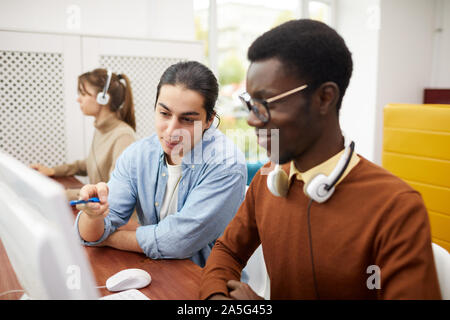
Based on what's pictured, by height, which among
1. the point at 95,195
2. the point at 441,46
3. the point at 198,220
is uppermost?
the point at 441,46

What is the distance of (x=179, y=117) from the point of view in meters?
1.34

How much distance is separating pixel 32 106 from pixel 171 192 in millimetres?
1318

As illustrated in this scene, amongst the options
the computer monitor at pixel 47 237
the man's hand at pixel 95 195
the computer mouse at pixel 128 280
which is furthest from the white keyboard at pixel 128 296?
the computer monitor at pixel 47 237

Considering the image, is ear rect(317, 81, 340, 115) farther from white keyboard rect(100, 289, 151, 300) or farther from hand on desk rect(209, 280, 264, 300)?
white keyboard rect(100, 289, 151, 300)

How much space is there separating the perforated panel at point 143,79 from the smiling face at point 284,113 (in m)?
1.82

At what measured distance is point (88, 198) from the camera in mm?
1113

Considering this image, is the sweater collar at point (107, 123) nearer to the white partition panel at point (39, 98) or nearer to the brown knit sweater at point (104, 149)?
the brown knit sweater at point (104, 149)

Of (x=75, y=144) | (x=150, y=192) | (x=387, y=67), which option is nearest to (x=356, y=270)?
(x=150, y=192)

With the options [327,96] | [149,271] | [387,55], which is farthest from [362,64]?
[149,271]

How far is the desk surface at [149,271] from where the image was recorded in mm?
1012

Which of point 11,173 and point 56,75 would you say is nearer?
point 11,173

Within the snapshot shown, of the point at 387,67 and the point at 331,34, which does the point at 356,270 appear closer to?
the point at 331,34

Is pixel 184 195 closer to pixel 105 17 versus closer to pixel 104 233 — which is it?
pixel 104 233
